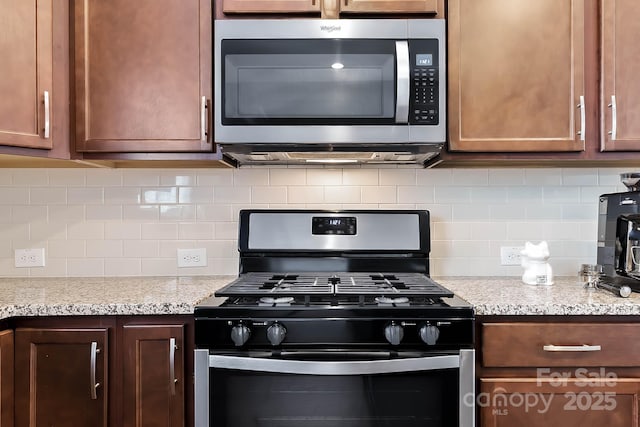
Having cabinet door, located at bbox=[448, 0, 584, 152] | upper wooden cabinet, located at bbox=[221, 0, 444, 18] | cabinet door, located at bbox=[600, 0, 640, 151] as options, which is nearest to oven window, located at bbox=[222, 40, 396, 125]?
upper wooden cabinet, located at bbox=[221, 0, 444, 18]

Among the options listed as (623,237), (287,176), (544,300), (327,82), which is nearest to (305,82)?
(327,82)

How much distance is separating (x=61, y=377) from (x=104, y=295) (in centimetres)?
28

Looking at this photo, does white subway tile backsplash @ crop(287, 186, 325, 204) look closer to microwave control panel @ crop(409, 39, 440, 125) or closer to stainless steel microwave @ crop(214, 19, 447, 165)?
stainless steel microwave @ crop(214, 19, 447, 165)

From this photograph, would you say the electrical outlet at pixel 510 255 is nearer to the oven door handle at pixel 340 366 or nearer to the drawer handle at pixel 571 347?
the drawer handle at pixel 571 347

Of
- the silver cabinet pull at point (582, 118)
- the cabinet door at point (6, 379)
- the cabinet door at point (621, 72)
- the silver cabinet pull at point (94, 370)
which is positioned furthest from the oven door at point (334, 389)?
the cabinet door at point (621, 72)

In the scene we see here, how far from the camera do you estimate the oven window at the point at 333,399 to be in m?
1.39

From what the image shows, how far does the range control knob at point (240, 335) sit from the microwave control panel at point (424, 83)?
896mm

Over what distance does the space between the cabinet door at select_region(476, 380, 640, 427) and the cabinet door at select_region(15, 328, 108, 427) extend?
3.76ft

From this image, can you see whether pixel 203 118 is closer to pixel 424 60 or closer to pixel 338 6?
pixel 338 6

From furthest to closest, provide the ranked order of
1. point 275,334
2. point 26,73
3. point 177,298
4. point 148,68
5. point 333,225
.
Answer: point 333,225 < point 148,68 < point 26,73 < point 177,298 < point 275,334

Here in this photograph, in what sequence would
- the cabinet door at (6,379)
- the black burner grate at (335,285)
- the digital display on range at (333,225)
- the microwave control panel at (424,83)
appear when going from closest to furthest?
the cabinet door at (6,379), the black burner grate at (335,285), the microwave control panel at (424,83), the digital display on range at (333,225)

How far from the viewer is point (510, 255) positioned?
6.81ft

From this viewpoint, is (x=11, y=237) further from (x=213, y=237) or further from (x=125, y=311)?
(x=125, y=311)

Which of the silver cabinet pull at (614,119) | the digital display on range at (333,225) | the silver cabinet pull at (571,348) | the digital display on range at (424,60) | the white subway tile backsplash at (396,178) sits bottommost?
the silver cabinet pull at (571,348)
